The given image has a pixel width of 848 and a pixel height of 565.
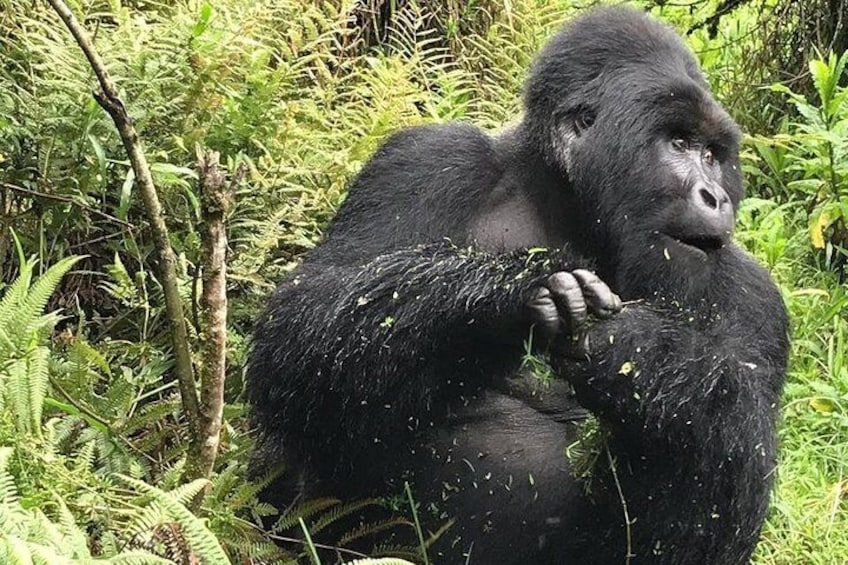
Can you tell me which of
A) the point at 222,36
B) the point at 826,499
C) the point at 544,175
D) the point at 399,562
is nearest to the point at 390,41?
the point at 222,36

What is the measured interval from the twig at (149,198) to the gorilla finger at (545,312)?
798 mm

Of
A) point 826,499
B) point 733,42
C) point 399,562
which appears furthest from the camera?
point 733,42

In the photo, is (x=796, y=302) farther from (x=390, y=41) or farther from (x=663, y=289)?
(x=390, y=41)

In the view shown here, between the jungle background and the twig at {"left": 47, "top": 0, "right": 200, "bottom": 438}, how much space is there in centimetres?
1

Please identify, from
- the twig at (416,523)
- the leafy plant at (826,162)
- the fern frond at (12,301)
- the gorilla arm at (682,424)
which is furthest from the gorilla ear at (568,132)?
the leafy plant at (826,162)

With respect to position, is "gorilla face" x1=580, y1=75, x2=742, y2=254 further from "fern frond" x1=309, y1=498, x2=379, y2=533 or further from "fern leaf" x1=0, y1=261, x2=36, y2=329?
"fern leaf" x1=0, y1=261, x2=36, y2=329

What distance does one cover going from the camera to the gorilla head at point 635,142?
306 cm

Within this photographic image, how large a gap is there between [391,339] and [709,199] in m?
0.87

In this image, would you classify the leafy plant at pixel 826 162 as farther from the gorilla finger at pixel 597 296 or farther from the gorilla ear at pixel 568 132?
the gorilla finger at pixel 597 296

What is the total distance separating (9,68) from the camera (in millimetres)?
4168

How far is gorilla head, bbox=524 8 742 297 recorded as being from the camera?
3.06 m

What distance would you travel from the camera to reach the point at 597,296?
2697mm

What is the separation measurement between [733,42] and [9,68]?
3.82 m

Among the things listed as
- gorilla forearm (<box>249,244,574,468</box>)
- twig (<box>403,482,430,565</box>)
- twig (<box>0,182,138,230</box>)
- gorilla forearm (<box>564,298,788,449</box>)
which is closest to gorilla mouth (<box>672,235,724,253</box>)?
gorilla forearm (<box>564,298,788,449</box>)
